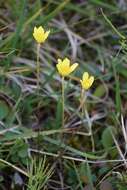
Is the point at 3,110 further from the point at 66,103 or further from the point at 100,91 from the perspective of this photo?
the point at 100,91

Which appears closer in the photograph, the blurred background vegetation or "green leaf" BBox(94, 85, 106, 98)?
the blurred background vegetation

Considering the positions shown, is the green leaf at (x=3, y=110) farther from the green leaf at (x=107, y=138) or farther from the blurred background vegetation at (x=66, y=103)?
the green leaf at (x=107, y=138)

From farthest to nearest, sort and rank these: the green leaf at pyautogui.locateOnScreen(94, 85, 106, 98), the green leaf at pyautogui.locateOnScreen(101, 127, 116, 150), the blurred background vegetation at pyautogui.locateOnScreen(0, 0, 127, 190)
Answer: the green leaf at pyautogui.locateOnScreen(94, 85, 106, 98)
the green leaf at pyautogui.locateOnScreen(101, 127, 116, 150)
the blurred background vegetation at pyautogui.locateOnScreen(0, 0, 127, 190)

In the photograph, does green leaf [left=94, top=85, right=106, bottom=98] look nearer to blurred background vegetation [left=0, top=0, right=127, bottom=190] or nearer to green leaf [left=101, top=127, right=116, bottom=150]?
blurred background vegetation [left=0, top=0, right=127, bottom=190]

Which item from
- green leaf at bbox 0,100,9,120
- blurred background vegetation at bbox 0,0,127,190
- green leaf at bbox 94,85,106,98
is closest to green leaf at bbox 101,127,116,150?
blurred background vegetation at bbox 0,0,127,190

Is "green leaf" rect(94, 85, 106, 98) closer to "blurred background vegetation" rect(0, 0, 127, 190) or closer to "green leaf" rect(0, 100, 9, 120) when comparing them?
"blurred background vegetation" rect(0, 0, 127, 190)

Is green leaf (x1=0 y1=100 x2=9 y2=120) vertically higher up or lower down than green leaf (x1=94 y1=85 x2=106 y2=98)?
lower down

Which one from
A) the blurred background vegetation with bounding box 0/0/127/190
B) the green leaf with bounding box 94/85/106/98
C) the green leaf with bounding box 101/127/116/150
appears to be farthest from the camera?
the green leaf with bounding box 94/85/106/98

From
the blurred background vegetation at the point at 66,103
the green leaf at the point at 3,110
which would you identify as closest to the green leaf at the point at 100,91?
the blurred background vegetation at the point at 66,103

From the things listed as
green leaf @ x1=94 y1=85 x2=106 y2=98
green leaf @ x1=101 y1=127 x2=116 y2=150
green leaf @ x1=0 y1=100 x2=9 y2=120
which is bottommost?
green leaf @ x1=101 y1=127 x2=116 y2=150
